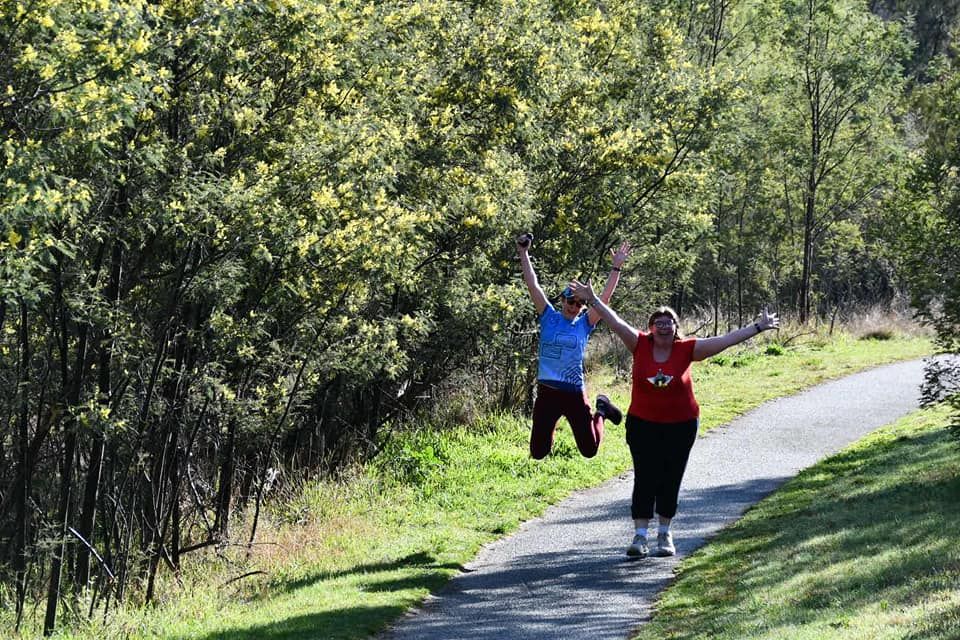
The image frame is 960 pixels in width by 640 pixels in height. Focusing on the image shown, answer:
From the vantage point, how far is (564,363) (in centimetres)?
995

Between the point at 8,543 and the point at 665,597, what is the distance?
7265mm

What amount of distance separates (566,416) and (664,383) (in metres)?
1.10

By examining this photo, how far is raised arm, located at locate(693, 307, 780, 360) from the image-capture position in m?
8.88

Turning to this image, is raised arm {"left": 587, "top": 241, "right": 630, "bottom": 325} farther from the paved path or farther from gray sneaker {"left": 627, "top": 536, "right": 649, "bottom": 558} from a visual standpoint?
the paved path

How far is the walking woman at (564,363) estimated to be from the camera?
991 centimetres

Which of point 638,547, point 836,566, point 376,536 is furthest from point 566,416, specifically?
point 376,536

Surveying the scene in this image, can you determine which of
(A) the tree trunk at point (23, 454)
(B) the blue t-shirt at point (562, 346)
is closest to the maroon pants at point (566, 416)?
(B) the blue t-shirt at point (562, 346)

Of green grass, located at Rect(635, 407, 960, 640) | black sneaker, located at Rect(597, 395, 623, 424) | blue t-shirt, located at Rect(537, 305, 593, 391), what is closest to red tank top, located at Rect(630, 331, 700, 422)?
blue t-shirt, located at Rect(537, 305, 593, 391)

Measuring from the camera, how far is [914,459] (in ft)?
45.2

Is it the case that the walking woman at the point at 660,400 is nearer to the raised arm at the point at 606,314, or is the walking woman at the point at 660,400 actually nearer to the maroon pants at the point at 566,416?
the raised arm at the point at 606,314

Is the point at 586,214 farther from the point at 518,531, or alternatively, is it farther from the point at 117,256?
the point at 117,256

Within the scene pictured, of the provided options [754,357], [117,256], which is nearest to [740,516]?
[117,256]

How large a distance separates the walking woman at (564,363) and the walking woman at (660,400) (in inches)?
15.3

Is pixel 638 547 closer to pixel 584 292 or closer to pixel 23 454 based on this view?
pixel 584 292
